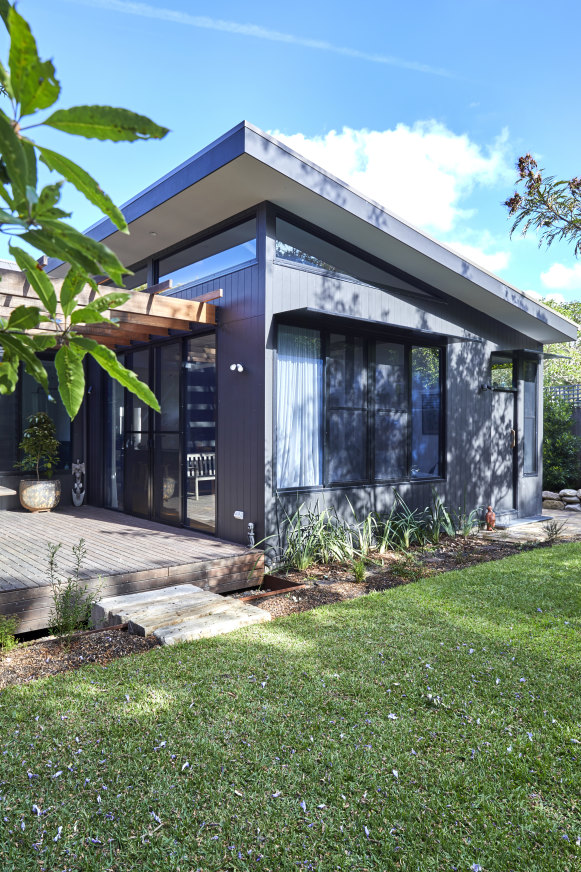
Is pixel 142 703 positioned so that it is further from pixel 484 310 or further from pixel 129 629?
pixel 484 310

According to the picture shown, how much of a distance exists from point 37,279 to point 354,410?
610 cm

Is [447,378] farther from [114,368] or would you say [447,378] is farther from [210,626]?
[114,368]

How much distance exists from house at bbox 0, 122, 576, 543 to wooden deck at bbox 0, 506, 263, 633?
1.49 ft

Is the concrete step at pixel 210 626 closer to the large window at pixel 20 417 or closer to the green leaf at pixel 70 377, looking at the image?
the green leaf at pixel 70 377

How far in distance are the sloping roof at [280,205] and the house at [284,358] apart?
0.02m

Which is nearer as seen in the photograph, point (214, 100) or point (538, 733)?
point (538, 733)

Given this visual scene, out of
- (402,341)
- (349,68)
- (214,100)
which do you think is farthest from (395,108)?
(402,341)

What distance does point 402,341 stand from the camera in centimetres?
733

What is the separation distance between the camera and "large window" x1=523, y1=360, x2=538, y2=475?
9641 millimetres

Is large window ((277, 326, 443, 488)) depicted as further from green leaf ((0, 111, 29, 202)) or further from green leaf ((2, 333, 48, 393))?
green leaf ((0, 111, 29, 202))

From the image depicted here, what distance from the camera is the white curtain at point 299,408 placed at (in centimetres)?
590

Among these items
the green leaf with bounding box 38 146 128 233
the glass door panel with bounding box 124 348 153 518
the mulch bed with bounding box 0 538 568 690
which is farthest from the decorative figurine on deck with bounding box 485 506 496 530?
the green leaf with bounding box 38 146 128 233

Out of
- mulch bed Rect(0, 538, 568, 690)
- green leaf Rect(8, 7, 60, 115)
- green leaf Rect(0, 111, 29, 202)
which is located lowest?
mulch bed Rect(0, 538, 568, 690)

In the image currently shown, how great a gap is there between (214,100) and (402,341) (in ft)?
13.6
